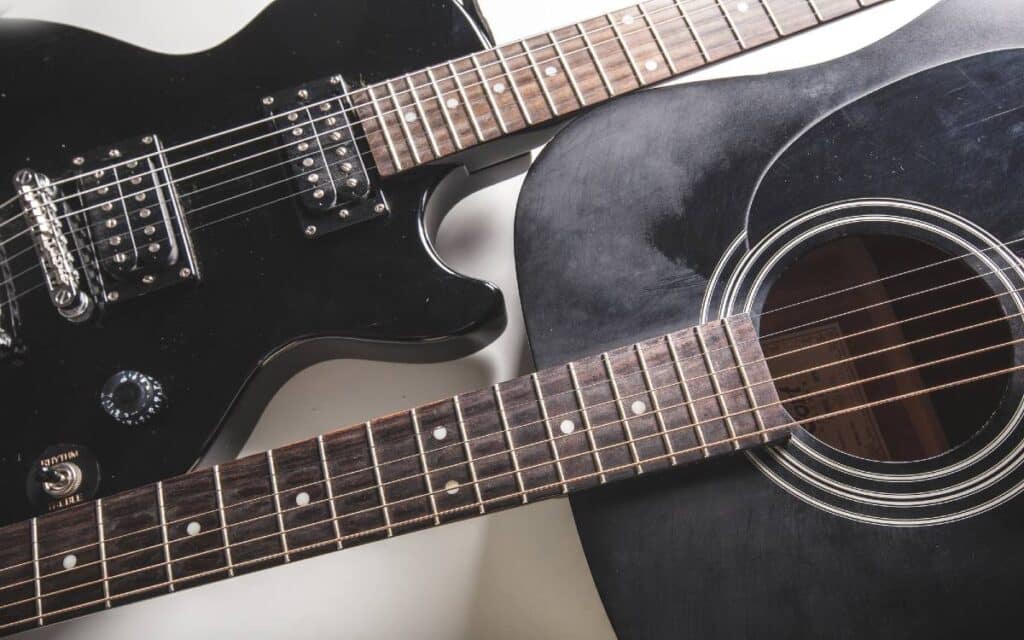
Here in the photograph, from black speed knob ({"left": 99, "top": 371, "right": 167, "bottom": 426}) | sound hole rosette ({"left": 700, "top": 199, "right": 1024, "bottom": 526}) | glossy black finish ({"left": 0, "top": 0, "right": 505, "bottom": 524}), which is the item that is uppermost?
glossy black finish ({"left": 0, "top": 0, "right": 505, "bottom": 524})

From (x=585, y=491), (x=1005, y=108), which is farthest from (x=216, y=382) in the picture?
(x=1005, y=108)

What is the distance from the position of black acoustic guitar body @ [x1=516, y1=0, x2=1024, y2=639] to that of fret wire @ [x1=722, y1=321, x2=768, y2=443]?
3 centimetres

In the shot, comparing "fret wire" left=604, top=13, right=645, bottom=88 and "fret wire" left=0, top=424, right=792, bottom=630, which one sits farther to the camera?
"fret wire" left=604, top=13, right=645, bottom=88

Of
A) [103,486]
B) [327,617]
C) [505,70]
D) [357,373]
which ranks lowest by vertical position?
[327,617]

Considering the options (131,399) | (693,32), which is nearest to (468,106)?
(693,32)

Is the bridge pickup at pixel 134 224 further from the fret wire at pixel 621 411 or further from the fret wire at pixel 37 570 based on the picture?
the fret wire at pixel 621 411

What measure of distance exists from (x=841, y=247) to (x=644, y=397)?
43 cm

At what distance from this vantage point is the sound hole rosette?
71cm

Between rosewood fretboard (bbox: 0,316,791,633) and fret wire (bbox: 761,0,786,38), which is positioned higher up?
fret wire (bbox: 761,0,786,38)

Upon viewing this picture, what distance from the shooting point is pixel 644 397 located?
73cm

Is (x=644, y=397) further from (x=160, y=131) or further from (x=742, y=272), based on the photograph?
(x=160, y=131)

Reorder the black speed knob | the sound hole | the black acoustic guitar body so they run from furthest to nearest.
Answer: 1. the sound hole
2. the black speed knob
3. the black acoustic guitar body

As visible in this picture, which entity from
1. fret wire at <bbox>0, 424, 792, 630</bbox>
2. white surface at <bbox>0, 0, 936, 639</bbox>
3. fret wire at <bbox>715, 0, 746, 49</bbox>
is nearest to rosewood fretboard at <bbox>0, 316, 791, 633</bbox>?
fret wire at <bbox>0, 424, 792, 630</bbox>

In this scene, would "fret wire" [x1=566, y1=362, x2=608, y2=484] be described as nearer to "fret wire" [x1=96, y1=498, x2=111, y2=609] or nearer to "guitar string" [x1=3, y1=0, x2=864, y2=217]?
"guitar string" [x1=3, y1=0, x2=864, y2=217]
